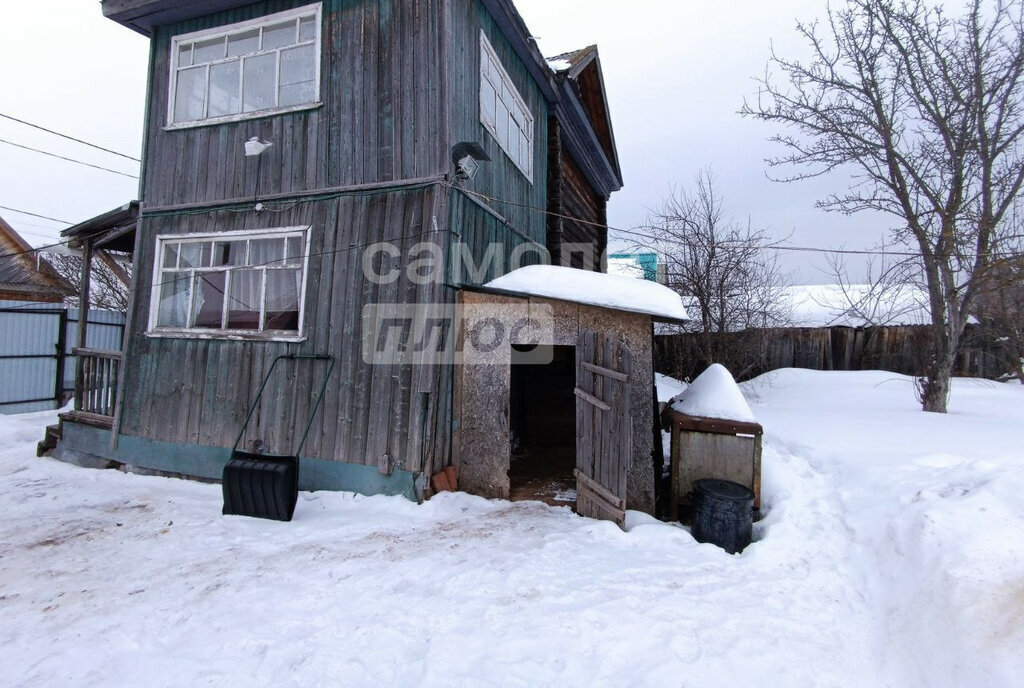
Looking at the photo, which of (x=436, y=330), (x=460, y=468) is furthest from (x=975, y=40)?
(x=460, y=468)

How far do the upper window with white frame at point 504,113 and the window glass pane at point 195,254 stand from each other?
428 centimetres

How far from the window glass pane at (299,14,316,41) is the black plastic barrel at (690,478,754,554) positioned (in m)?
7.24

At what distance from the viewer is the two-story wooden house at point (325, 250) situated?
220 inches

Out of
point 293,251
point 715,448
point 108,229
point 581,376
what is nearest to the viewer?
point 715,448

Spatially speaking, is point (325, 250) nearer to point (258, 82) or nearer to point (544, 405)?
point (258, 82)

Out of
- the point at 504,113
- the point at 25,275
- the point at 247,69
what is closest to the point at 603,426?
the point at 504,113

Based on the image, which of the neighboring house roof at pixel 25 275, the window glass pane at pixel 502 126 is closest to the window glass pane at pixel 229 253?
the window glass pane at pixel 502 126

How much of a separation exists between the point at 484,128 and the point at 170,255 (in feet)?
16.1

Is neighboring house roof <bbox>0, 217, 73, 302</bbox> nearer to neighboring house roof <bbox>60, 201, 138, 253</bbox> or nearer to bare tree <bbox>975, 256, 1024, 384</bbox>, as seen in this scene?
neighboring house roof <bbox>60, 201, 138, 253</bbox>

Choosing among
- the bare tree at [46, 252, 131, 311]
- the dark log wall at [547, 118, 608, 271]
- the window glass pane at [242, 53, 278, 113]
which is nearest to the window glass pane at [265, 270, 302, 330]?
the window glass pane at [242, 53, 278, 113]

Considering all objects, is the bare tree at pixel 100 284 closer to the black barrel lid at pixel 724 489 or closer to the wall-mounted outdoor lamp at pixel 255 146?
the wall-mounted outdoor lamp at pixel 255 146

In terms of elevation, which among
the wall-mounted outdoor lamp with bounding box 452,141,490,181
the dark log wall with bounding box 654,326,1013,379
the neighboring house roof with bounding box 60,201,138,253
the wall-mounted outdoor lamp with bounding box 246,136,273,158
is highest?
the wall-mounted outdoor lamp with bounding box 246,136,273,158

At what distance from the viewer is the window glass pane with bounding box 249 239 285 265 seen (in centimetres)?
631

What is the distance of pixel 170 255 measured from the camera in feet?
22.9
